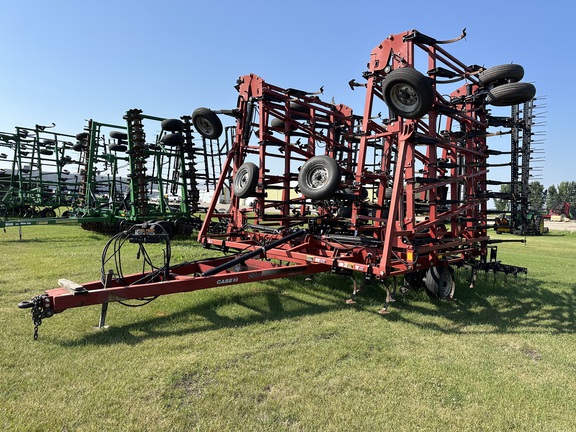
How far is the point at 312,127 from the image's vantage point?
27.2 feet

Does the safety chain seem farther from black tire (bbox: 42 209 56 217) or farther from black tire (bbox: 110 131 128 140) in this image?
black tire (bbox: 42 209 56 217)

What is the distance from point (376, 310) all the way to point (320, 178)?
2.10m

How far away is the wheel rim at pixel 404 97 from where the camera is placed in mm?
4845

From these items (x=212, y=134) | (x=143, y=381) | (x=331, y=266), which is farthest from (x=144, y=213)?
(x=143, y=381)

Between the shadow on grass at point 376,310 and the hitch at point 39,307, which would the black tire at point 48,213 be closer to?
the shadow on grass at point 376,310

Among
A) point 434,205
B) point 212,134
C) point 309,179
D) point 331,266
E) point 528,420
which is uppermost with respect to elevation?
point 212,134

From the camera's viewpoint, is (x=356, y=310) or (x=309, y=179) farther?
(x=309, y=179)

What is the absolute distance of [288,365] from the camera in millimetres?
3609

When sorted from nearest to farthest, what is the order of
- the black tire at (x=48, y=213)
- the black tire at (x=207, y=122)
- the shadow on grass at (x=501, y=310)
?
1. the shadow on grass at (x=501, y=310)
2. the black tire at (x=207, y=122)
3. the black tire at (x=48, y=213)

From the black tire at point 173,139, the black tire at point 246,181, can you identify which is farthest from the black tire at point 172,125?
the black tire at point 246,181

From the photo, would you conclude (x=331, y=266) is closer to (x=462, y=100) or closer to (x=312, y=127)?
(x=462, y=100)

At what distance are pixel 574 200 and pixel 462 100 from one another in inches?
2489

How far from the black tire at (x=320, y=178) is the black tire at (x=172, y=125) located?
7378mm

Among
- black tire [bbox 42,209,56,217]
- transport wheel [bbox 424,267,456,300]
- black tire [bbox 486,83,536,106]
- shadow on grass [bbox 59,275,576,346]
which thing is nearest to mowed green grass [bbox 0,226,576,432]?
shadow on grass [bbox 59,275,576,346]
